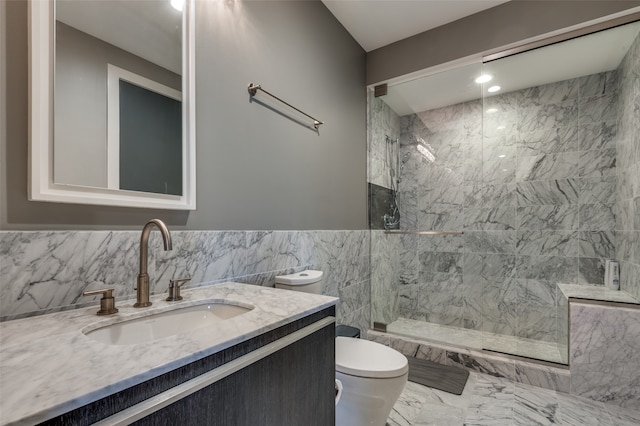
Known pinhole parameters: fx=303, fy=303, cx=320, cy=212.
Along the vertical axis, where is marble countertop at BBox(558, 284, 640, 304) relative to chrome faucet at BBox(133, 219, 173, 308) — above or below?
below

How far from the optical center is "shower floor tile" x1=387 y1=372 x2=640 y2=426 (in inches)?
68.0

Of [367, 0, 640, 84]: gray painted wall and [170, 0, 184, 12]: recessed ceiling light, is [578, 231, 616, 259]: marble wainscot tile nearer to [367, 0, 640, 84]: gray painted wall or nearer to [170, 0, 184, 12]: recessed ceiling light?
[367, 0, 640, 84]: gray painted wall

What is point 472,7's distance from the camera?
2250 mm

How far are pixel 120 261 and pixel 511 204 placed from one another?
3212 millimetres

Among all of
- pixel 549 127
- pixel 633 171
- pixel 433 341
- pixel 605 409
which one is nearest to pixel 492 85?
pixel 549 127

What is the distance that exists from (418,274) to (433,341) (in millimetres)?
848

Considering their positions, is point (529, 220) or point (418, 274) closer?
point (529, 220)

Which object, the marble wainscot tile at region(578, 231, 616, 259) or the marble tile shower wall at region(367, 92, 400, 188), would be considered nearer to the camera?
the marble wainscot tile at region(578, 231, 616, 259)

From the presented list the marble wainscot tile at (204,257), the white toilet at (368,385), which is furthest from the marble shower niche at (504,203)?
the marble wainscot tile at (204,257)

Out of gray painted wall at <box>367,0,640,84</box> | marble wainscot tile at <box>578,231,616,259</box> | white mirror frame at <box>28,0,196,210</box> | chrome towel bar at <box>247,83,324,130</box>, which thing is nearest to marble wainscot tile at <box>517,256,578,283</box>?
marble wainscot tile at <box>578,231,616,259</box>

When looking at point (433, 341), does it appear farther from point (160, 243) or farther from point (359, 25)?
point (359, 25)

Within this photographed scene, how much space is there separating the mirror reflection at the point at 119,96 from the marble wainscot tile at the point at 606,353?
2.54 meters

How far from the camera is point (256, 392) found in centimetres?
74

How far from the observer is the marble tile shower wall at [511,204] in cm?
267
